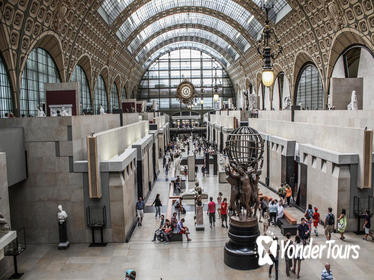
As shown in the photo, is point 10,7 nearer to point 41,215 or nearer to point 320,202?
point 41,215

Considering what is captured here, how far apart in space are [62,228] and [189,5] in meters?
41.7

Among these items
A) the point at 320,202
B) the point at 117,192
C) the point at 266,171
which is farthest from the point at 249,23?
the point at 117,192

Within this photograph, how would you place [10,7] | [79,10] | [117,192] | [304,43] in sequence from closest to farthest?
[117,192] → [10,7] → [79,10] → [304,43]

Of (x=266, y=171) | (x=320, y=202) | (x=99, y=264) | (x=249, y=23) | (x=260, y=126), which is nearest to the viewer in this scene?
(x=99, y=264)

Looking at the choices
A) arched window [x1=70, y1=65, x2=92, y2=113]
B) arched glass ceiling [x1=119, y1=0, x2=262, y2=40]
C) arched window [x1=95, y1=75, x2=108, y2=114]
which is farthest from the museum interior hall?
arched glass ceiling [x1=119, y1=0, x2=262, y2=40]

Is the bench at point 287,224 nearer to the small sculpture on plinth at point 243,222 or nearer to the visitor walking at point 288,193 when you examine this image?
the small sculpture on plinth at point 243,222

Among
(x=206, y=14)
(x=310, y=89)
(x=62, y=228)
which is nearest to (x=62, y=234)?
(x=62, y=228)

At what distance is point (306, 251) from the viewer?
1073 centimetres

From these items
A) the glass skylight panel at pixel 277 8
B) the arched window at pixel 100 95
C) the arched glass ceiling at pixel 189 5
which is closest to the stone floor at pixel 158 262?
the glass skylight panel at pixel 277 8

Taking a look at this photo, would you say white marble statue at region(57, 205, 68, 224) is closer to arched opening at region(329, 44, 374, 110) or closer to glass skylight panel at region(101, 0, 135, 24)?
arched opening at region(329, 44, 374, 110)

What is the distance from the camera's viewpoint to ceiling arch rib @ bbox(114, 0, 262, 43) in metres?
43.2

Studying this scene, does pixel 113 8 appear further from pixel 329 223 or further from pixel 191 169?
pixel 329 223

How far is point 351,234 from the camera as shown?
1219 cm

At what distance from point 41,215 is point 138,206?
12.7 feet
